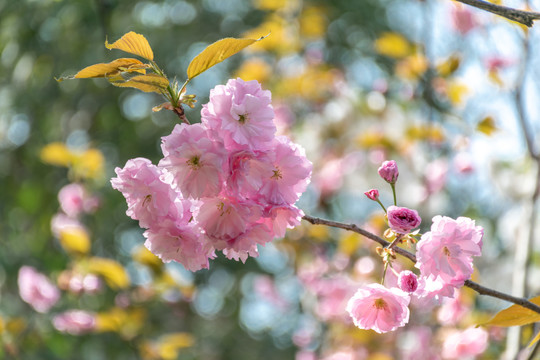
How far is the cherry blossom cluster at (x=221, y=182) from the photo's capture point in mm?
643

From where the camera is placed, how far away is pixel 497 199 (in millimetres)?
2596

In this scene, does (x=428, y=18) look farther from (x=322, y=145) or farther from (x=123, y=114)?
(x=123, y=114)

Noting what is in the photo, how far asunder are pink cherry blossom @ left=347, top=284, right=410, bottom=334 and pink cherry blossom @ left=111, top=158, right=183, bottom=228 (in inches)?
10.3

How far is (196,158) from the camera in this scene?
24.8 inches

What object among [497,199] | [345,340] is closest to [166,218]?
[345,340]

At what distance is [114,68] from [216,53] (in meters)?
0.12

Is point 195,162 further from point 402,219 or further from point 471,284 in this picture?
point 471,284

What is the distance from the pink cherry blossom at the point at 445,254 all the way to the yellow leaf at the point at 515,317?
79mm

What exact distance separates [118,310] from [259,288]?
1096 millimetres

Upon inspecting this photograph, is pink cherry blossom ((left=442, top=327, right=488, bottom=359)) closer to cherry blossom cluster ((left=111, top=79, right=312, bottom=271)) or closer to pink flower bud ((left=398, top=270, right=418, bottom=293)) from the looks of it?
pink flower bud ((left=398, top=270, right=418, bottom=293))

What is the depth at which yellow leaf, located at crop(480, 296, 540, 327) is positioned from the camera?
28.1 inches

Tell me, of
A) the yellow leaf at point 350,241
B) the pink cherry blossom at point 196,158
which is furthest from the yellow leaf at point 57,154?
the pink cherry blossom at point 196,158

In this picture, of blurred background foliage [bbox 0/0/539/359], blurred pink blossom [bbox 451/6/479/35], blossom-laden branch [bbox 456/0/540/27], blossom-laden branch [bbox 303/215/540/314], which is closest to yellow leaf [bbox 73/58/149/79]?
blossom-laden branch [bbox 303/215/540/314]

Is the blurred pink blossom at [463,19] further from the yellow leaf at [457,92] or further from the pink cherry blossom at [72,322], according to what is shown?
→ the pink cherry blossom at [72,322]
